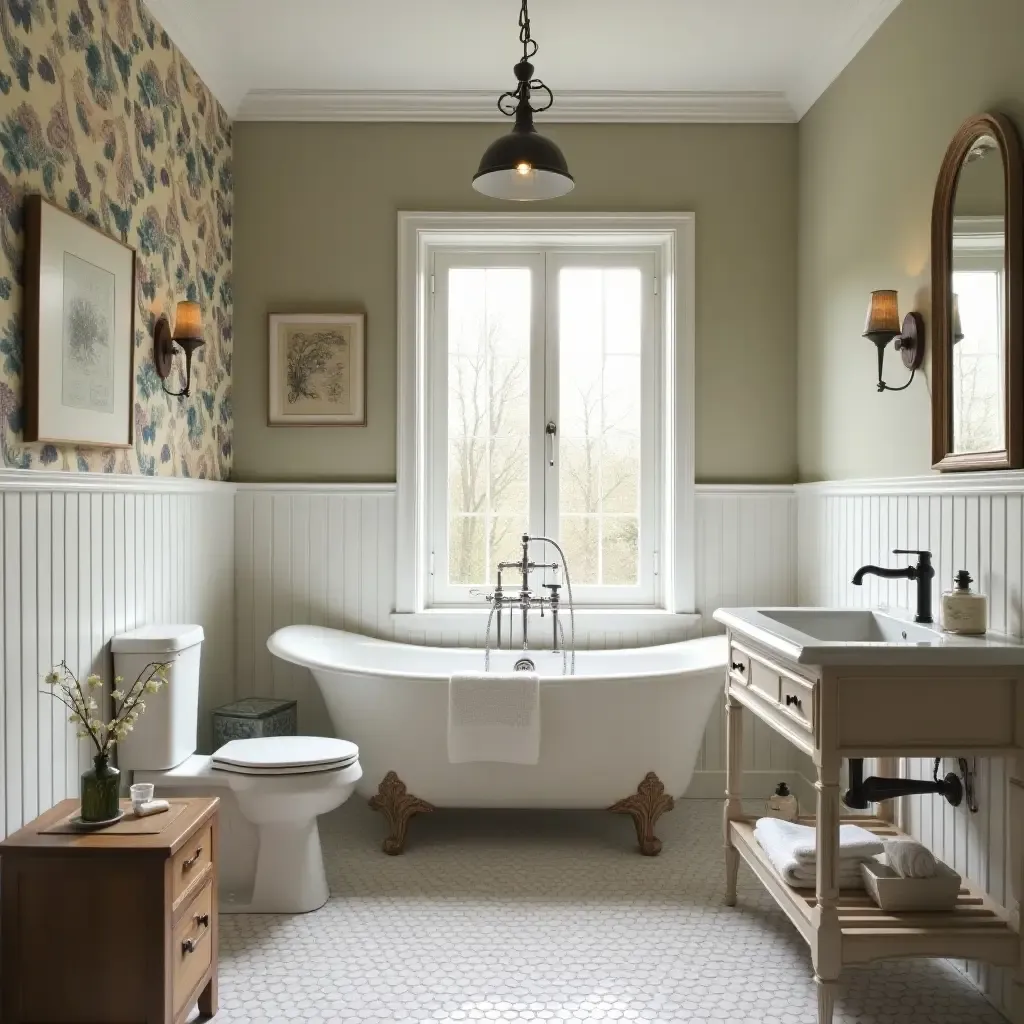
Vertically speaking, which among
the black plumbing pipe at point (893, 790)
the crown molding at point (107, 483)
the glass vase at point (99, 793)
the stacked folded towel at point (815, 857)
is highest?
the crown molding at point (107, 483)

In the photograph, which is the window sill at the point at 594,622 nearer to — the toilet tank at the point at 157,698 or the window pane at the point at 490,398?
the window pane at the point at 490,398

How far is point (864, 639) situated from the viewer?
282cm

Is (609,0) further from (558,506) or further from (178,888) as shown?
(178,888)

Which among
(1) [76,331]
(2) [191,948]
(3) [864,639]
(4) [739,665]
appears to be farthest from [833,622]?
(1) [76,331]

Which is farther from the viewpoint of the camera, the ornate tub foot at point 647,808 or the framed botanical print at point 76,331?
the ornate tub foot at point 647,808

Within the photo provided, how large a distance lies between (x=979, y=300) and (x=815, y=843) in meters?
1.44

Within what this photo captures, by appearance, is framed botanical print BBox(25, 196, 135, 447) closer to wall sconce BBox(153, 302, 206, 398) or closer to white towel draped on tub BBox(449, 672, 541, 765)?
wall sconce BBox(153, 302, 206, 398)

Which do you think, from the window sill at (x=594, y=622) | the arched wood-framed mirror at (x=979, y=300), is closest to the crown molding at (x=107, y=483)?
the window sill at (x=594, y=622)

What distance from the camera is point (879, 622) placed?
2.77 meters

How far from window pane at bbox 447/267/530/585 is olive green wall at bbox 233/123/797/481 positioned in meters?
0.29

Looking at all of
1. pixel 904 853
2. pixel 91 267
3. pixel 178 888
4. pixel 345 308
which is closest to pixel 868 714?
pixel 904 853

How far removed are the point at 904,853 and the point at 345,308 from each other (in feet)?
9.45

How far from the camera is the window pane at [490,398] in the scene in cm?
412

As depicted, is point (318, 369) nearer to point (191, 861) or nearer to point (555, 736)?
point (555, 736)
